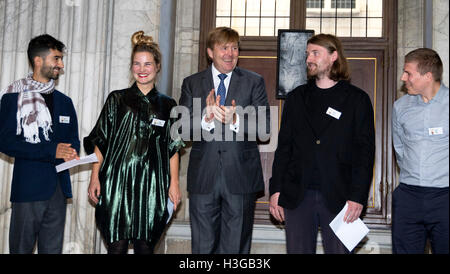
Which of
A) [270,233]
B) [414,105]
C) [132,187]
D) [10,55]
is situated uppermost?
[10,55]

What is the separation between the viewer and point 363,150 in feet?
10.0

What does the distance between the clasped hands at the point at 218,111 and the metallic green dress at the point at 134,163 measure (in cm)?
36

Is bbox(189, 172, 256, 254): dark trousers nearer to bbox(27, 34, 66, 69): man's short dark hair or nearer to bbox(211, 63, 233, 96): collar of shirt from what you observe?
bbox(211, 63, 233, 96): collar of shirt

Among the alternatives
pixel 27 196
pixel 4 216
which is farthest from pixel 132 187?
pixel 4 216

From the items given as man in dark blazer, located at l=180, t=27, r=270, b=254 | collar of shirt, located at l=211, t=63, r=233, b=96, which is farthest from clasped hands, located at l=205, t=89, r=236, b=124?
collar of shirt, located at l=211, t=63, r=233, b=96

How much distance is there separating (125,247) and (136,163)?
23.4 inches

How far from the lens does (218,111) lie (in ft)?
10.7

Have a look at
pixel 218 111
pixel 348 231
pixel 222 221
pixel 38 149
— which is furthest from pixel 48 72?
pixel 348 231

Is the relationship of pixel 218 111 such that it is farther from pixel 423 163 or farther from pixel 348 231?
pixel 423 163

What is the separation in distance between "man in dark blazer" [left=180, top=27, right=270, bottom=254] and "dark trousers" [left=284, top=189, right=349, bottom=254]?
36 centimetres

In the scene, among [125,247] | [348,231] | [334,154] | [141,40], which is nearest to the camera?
[348,231]

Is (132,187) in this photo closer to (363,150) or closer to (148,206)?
(148,206)

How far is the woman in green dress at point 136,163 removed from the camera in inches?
132
